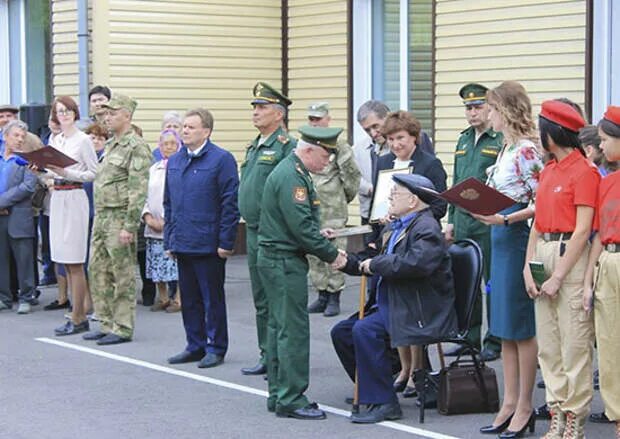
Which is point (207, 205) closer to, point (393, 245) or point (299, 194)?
point (299, 194)

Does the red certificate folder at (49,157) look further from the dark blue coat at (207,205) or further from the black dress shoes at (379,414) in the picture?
the black dress shoes at (379,414)

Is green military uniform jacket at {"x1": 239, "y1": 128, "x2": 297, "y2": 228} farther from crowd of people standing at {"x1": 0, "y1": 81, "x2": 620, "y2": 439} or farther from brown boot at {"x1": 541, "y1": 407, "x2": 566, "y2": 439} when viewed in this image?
brown boot at {"x1": 541, "y1": 407, "x2": 566, "y2": 439}

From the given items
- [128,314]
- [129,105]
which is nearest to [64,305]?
[128,314]

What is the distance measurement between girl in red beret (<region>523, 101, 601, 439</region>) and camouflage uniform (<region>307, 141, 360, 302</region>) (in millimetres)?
4995

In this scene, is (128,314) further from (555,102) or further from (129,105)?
(555,102)

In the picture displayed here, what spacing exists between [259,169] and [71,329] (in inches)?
128

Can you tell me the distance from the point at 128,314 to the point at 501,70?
17.0 feet

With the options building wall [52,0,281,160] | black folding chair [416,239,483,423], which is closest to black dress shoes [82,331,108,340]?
black folding chair [416,239,483,423]

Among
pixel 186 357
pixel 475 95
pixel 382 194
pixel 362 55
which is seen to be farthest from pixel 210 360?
pixel 362 55

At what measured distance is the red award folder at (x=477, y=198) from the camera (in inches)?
293

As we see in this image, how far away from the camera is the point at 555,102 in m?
7.29

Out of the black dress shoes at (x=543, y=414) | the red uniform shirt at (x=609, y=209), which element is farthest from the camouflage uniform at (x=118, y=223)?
the red uniform shirt at (x=609, y=209)

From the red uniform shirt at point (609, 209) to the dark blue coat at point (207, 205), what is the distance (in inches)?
145

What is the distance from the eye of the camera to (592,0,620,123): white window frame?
42.4ft
